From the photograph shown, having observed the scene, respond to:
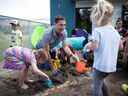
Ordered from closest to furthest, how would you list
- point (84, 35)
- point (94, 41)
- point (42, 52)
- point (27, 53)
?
point (94, 41), point (27, 53), point (42, 52), point (84, 35)

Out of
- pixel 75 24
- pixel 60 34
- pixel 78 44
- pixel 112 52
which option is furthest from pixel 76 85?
pixel 75 24

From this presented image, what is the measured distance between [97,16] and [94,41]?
32 centimetres

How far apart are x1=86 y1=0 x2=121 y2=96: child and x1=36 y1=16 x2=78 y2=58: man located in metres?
2.28

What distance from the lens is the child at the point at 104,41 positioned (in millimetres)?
4410

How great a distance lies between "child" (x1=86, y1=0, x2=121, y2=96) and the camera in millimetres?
4410

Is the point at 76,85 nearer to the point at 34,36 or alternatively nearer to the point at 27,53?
the point at 27,53

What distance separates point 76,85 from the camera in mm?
6727

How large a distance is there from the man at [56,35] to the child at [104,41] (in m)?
2.28

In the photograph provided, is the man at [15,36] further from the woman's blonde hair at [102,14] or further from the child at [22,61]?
the woman's blonde hair at [102,14]

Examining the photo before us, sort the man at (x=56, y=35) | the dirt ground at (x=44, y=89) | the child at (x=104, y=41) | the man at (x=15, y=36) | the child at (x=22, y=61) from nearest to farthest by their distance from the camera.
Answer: the child at (x=104, y=41)
the dirt ground at (x=44, y=89)
the child at (x=22, y=61)
the man at (x=56, y=35)
the man at (x=15, y=36)

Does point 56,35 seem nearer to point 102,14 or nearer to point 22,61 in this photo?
point 22,61

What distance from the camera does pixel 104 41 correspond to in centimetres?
444

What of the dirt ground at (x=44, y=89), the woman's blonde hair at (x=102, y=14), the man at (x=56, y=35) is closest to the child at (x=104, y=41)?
the woman's blonde hair at (x=102, y=14)

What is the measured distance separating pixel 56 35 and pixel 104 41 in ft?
8.56
